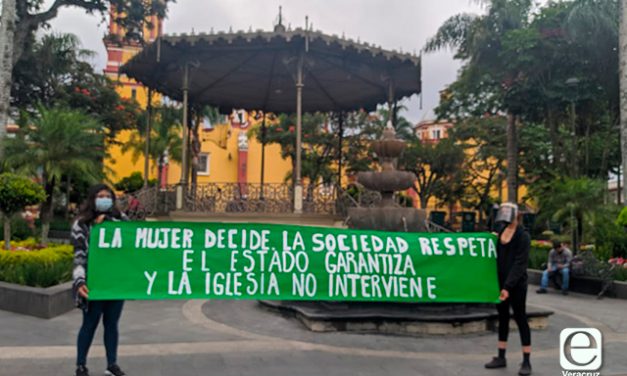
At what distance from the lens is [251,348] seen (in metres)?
6.61

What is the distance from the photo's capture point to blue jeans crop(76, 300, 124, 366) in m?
5.13

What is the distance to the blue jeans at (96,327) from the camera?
5.13m

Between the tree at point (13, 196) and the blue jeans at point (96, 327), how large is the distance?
7393 millimetres

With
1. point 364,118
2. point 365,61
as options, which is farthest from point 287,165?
point 365,61

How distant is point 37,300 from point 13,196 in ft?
13.2

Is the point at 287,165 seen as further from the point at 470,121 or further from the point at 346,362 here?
the point at 346,362

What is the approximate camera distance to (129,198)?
16.7 m

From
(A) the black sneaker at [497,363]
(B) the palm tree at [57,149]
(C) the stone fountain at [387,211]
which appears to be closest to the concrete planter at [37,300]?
(C) the stone fountain at [387,211]

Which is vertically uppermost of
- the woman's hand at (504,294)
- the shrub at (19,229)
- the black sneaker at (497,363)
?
the woman's hand at (504,294)

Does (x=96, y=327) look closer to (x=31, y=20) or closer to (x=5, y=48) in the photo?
(x=5, y=48)

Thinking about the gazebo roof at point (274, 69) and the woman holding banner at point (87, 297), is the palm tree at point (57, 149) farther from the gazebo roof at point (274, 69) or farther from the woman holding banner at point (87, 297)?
the woman holding banner at point (87, 297)

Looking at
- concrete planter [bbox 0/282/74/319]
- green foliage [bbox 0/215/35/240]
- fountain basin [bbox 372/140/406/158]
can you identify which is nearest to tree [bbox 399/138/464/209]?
green foliage [bbox 0/215/35/240]

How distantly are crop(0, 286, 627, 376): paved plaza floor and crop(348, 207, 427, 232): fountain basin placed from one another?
76.3 inches

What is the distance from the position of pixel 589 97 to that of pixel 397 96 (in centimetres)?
968
